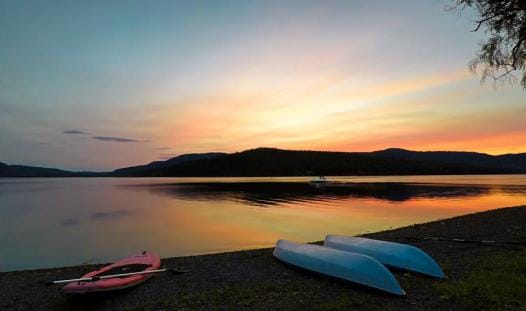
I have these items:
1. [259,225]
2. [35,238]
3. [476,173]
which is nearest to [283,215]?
[259,225]

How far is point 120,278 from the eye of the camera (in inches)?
360

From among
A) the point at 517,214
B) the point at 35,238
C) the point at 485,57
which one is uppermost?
the point at 485,57

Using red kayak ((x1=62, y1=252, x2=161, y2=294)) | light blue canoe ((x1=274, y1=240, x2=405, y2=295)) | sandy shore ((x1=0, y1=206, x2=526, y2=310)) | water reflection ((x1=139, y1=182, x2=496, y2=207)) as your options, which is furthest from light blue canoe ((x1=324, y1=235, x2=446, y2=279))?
water reflection ((x1=139, y1=182, x2=496, y2=207))

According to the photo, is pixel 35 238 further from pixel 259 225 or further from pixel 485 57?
pixel 485 57

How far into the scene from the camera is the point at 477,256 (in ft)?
35.3

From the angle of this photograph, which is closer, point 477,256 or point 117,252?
point 477,256

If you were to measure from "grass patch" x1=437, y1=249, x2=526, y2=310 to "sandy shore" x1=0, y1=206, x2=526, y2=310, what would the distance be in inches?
0.6

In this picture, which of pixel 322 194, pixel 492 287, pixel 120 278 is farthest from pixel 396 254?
pixel 322 194

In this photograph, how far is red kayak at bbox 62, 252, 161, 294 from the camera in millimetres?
8328

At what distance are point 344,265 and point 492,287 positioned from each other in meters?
2.88

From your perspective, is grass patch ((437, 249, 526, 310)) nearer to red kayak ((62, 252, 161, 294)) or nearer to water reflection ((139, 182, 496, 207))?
red kayak ((62, 252, 161, 294))

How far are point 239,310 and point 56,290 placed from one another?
532 centimetres

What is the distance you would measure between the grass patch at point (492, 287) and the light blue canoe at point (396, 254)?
0.74m

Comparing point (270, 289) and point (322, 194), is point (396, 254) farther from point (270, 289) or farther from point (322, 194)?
point (322, 194)
